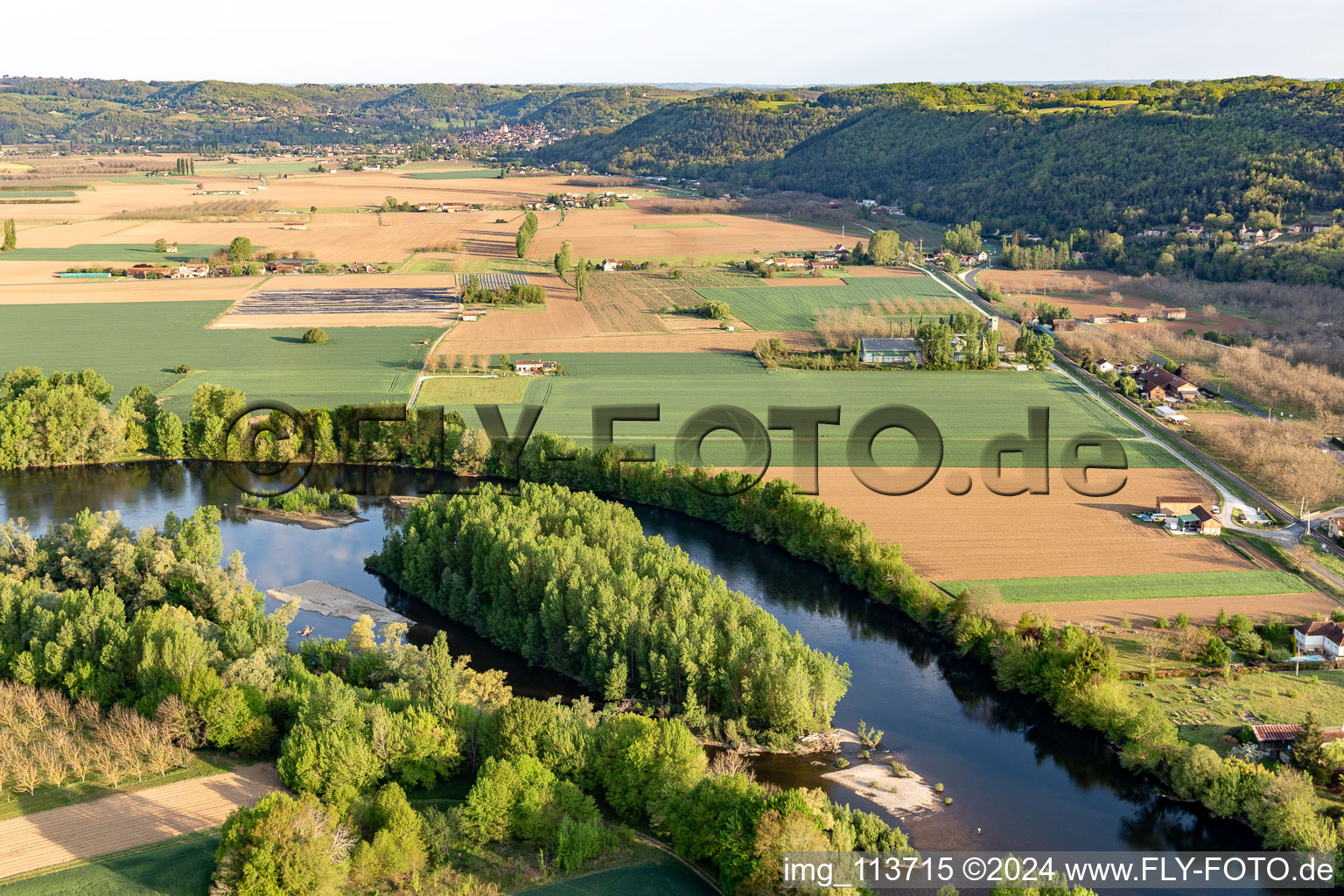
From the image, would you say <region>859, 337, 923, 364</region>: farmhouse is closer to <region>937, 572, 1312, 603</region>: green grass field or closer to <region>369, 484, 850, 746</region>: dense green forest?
<region>937, 572, 1312, 603</region>: green grass field

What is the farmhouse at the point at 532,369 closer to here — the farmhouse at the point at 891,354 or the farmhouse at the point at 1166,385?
the farmhouse at the point at 891,354

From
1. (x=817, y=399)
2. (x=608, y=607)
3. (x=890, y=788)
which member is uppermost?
(x=817, y=399)

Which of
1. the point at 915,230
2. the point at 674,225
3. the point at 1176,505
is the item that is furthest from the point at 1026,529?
the point at 674,225

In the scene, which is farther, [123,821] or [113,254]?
[113,254]

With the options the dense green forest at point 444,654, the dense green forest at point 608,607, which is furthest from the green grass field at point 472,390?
the dense green forest at point 608,607

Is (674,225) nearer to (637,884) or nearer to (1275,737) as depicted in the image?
(1275,737)
